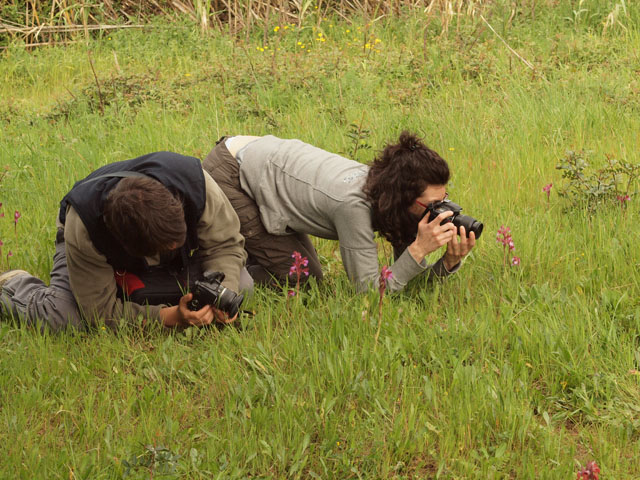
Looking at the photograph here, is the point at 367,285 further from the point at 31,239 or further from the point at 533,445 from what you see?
the point at 31,239

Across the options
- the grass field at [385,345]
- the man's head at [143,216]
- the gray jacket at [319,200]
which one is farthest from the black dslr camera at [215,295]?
the gray jacket at [319,200]

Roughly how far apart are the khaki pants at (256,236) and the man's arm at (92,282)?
68 cm

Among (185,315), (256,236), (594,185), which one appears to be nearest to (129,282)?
(185,315)

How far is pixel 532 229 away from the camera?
12.9 feet

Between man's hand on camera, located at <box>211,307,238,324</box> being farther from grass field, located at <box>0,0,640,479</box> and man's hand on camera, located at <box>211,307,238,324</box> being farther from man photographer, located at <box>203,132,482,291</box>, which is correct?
man photographer, located at <box>203,132,482,291</box>

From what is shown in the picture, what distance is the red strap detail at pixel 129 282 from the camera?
3510 mm

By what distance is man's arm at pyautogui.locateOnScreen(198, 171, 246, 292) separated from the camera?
343cm

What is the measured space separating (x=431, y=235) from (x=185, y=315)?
1.15 metres

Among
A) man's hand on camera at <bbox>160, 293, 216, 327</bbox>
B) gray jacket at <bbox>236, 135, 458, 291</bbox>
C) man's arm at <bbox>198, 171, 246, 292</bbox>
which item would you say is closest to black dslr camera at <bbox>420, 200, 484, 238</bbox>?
gray jacket at <bbox>236, 135, 458, 291</bbox>

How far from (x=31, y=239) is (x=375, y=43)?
Answer: 4431 millimetres

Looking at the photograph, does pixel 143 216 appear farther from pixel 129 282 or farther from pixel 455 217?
pixel 455 217

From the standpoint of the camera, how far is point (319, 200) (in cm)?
348

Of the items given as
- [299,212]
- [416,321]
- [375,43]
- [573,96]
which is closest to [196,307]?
[299,212]

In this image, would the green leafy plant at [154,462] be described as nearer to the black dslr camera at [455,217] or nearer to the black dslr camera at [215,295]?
the black dslr camera at [215,295]
